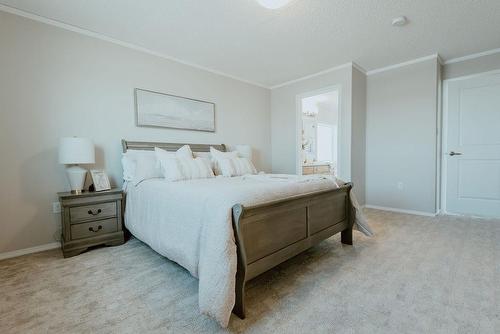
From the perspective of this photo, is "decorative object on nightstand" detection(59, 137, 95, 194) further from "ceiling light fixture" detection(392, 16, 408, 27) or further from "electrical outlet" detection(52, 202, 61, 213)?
"ceiling light fixture" detection(392, 16, 408, 27)

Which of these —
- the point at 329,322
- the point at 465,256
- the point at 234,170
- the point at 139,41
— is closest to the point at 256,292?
the point at 329,322

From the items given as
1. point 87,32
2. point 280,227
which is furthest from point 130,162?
point 280,227

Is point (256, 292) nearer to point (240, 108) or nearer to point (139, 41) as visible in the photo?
point (139, 41)

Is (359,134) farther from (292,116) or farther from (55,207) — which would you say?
(55,207)

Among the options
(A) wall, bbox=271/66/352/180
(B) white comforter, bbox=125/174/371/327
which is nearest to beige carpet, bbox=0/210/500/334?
(B) white comforter, bbox=125/174/371/327

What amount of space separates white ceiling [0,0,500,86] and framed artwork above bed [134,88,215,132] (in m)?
0.62

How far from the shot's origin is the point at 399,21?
2635mm

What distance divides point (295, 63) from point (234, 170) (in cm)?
201

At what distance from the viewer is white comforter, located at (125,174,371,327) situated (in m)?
1.36

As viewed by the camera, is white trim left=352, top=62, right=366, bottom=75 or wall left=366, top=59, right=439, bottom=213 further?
white trim left=352, top=62, right=366, bottom=75

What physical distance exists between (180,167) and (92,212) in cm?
99

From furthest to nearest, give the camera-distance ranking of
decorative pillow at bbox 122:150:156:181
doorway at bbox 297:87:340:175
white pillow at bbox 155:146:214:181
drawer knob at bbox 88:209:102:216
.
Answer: doorway at bbox 297:87:340:175 < decorative pillow at bbox 122:150:156:181 < white pillow at bbox 155:146:214:181 < drawer knob at bbox 88:209:102:216

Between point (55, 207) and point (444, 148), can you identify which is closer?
point (55, 207)

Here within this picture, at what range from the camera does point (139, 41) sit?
308 cm
